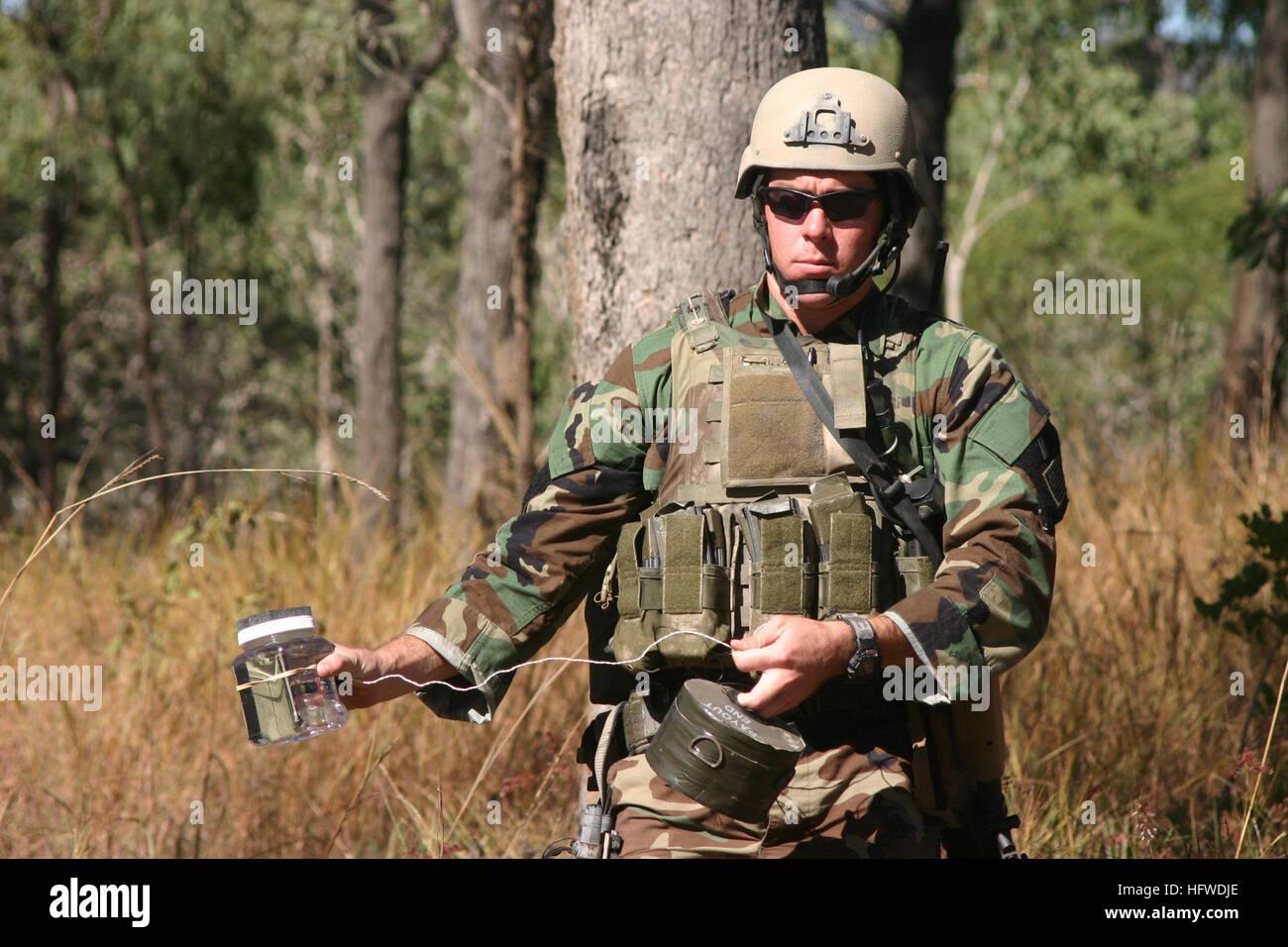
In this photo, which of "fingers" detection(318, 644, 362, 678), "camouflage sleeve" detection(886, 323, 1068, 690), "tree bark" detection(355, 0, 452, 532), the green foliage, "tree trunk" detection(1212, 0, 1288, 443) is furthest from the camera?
"tree bark" detection(355, 0, 452, 532)

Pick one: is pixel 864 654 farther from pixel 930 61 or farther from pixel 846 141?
pixel 930 61

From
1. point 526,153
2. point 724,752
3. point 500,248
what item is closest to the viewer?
point 724,752

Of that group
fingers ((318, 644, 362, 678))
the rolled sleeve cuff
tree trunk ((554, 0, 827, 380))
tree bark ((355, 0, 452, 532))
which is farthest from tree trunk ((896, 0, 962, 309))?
tree bark ((355, 0, 452, 532))

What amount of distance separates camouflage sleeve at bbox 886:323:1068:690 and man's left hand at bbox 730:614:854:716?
13 centimetres

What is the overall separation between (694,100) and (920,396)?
1359mm

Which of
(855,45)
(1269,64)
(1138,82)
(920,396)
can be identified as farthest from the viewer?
(1138,82)

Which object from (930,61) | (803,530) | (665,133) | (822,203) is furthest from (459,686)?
(930,61)

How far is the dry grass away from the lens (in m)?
3.95

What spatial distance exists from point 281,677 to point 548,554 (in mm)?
565

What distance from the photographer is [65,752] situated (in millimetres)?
4512

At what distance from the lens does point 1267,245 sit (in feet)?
27.3

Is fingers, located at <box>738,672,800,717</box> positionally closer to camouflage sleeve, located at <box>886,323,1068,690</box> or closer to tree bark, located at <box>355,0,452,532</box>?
camouflage sleeve, located at <box>886,323,1068,690</box>
